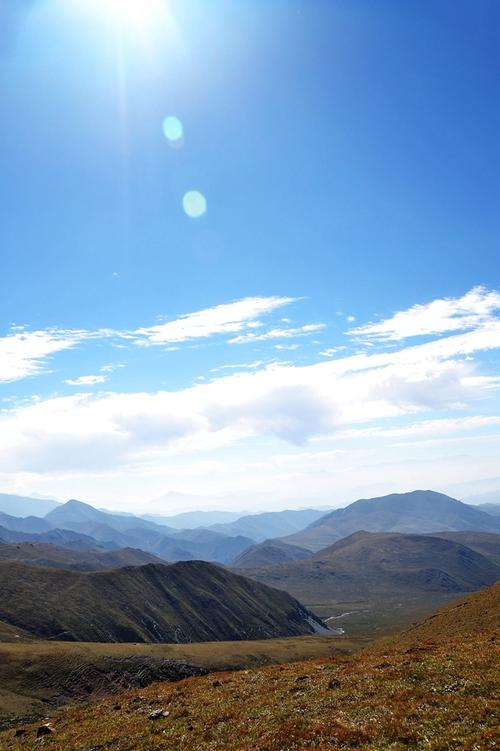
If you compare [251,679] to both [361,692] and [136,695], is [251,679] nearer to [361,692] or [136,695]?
[136,695]

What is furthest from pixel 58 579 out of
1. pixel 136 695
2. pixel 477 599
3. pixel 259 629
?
pixel 136 695

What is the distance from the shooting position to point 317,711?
2564cm

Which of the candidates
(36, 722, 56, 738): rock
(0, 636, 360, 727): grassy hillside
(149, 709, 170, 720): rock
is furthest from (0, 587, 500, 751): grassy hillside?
(0, 636, 360, 727): grassy hillside

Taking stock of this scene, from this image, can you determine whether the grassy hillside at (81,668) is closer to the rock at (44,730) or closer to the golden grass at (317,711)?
the rock at (44,730)

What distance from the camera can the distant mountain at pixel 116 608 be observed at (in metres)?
134

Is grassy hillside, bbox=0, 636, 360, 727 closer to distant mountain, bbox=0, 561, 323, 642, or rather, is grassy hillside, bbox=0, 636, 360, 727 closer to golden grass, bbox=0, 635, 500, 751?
golden grass, bbox=0, 635, 500, 751

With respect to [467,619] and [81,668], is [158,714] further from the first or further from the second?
[81,668]

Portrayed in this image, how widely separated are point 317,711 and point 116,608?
14698 cm

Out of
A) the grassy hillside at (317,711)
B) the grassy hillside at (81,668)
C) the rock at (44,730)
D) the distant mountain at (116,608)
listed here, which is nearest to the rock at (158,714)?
the grassy hillside at (317,711)

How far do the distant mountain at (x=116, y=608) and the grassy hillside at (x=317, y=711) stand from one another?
111308 mm

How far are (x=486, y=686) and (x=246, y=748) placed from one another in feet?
41.9

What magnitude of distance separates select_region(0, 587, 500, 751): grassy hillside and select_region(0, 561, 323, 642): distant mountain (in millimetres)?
111308

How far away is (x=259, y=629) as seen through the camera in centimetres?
19250

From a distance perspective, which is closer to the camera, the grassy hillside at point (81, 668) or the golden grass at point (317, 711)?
the golden grass at point (317, 711)
